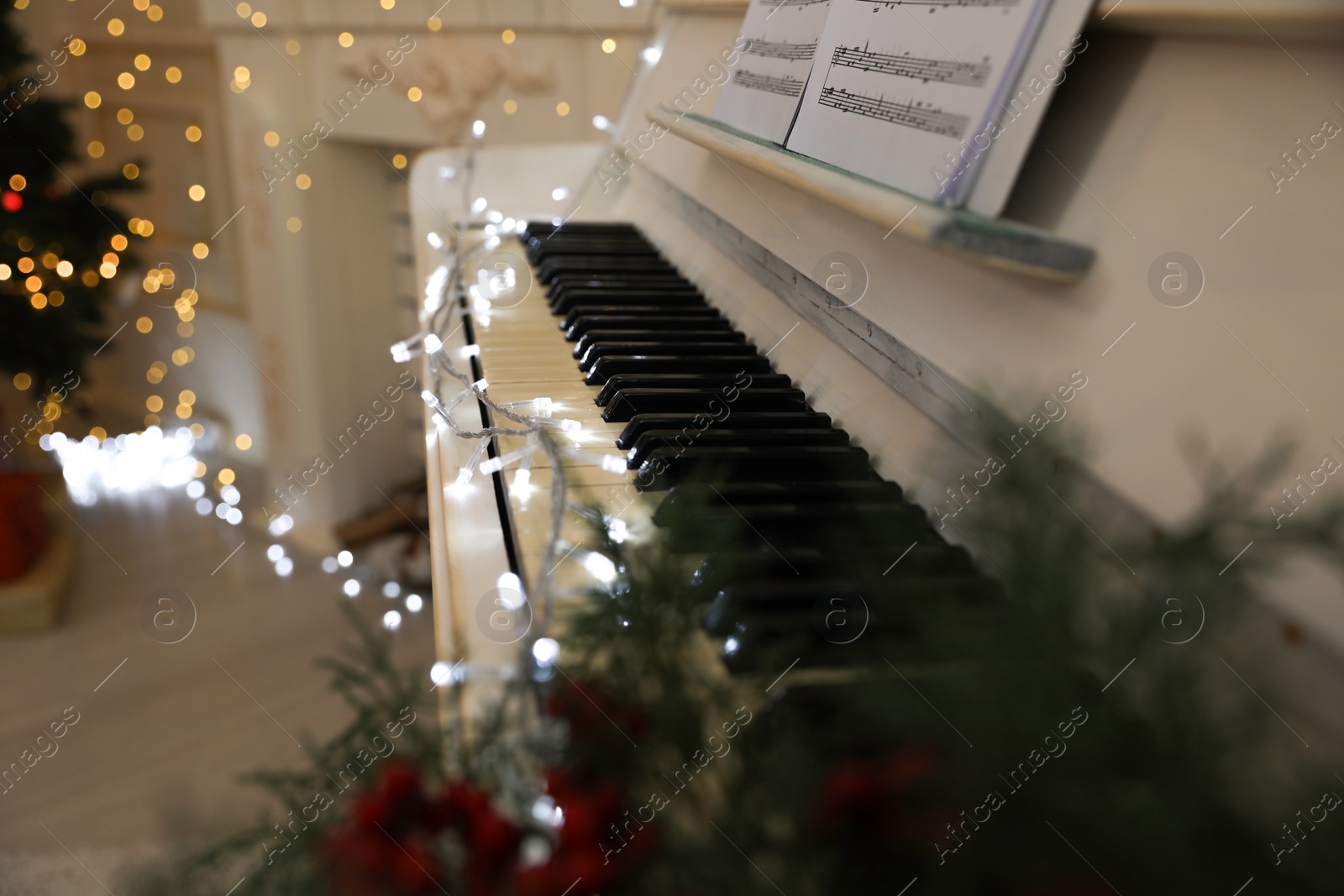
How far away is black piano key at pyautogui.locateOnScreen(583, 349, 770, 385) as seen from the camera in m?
1.24

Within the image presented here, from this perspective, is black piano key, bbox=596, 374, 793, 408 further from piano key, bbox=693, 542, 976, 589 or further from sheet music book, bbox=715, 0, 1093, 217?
piano key, bbox=693, 542, 976, 589

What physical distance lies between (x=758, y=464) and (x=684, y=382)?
0.83ft

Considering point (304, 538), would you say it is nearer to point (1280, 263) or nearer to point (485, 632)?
point (485, 632)

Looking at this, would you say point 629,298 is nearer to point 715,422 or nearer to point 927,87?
point 715,422

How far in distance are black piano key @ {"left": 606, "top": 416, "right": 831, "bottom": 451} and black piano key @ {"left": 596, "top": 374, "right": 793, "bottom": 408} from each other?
9 centimetres

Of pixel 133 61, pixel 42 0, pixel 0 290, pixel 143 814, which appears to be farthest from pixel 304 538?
pixel 42 0

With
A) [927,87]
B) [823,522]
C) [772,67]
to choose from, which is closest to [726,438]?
[823,522]

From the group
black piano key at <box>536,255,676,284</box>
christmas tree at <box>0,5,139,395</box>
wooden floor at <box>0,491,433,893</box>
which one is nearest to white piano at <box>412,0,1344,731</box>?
black piano key at <box>536,255,676,284</box>

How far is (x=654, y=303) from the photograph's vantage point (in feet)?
4.95

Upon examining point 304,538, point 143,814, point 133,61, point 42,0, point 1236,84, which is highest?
point 42,0

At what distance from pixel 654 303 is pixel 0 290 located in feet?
9.53

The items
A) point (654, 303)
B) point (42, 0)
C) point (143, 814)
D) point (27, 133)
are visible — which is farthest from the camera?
point (42, 0)

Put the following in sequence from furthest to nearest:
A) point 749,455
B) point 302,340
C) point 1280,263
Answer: point 302,340
point 749,455
point 1280,263

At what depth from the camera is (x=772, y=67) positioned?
1.41 meters
